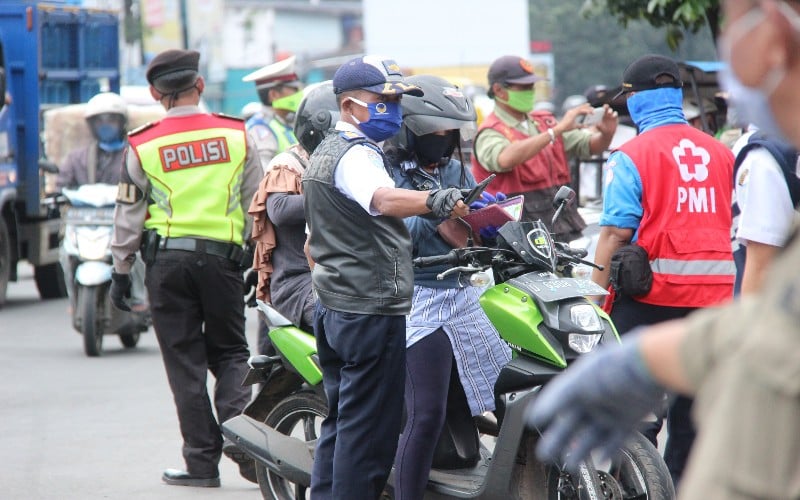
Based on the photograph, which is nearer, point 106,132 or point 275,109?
point 275,109

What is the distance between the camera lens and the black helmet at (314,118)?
5.86 metres

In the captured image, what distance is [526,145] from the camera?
739cm

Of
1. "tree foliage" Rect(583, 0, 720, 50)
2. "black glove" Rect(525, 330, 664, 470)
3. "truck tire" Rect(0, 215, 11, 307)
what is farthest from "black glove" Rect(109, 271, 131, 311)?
"truck tire" Rect(0, 215, 11, 307)

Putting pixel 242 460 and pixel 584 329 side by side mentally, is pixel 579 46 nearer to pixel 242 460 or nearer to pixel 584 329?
pixel 242 460

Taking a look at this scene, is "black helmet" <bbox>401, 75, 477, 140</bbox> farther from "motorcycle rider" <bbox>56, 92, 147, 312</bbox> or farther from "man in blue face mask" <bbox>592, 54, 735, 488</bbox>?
"motorcycle rider" <bbox>56, 92, 147, 312</bbox>

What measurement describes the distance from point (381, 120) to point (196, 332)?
2164 millimetres

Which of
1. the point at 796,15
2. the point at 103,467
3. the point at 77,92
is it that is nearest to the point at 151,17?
the point at 77,92

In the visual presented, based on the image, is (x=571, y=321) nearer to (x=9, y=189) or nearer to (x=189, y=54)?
(x=189, y=54)

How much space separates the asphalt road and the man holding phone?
215cm

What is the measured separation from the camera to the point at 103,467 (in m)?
6.98

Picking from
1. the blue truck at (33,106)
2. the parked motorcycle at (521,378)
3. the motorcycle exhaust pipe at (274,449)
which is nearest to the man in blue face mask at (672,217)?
the parked motorcycle at (521,378)

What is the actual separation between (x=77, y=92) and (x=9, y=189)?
7.72 ft

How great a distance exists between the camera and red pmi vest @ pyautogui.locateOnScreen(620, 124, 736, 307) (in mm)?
5352

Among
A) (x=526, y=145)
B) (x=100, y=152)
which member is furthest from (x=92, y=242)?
(x=526, y=145)
